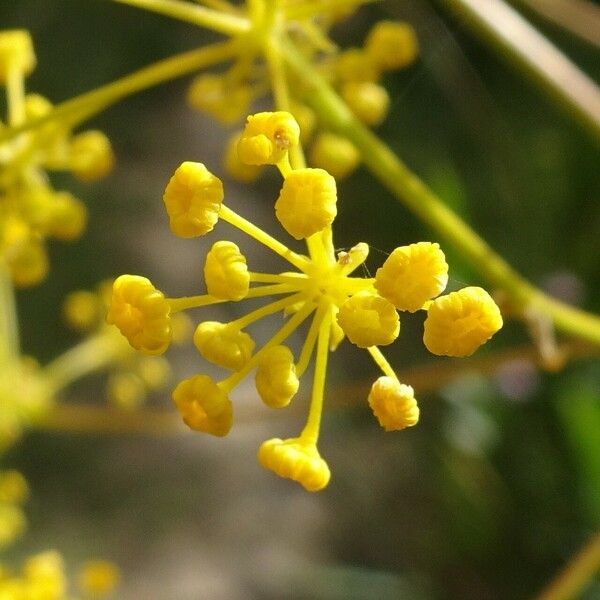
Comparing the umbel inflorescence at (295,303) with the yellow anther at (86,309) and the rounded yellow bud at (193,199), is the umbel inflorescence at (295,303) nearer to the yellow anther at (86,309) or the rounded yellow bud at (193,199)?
the rounded yellow bud at (193,199)

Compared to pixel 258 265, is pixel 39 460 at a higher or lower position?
lower

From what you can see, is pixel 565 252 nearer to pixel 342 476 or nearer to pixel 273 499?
pixel 342 476

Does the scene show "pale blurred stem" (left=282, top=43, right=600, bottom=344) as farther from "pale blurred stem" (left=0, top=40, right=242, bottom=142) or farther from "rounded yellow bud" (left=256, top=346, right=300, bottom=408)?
"rounded yellow bud" (left=256, top=346, right=300, bottom=408)

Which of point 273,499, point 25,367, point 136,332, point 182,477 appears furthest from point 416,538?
point 136,332

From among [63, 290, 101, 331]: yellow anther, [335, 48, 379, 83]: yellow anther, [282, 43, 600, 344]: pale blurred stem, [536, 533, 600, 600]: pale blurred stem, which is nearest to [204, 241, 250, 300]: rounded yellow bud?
[282, 43, 600, 344]: pale blurred stem

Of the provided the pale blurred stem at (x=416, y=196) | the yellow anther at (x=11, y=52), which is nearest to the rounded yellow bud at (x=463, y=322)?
the pale blurred stem at (x=416, y=196)

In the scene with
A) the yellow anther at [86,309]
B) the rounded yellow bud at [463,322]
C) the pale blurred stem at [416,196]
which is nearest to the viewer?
the rounded yellow bud at [463,322]

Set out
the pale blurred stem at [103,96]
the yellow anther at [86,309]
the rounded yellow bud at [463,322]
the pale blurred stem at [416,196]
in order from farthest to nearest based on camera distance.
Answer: the yellow anther at [86,309] < the pale blurred stem at [416,196] < the pale blurred stem at [103,96] < the rounded yellow bud at [463,322]
